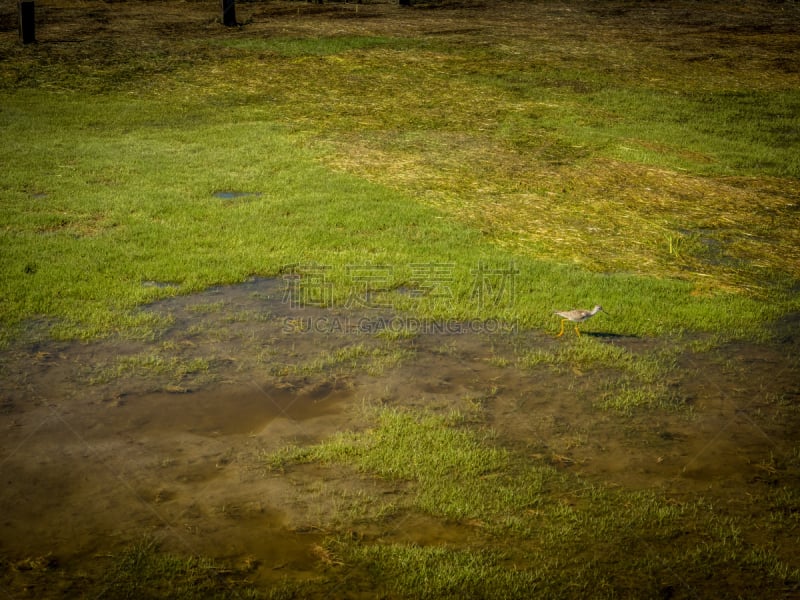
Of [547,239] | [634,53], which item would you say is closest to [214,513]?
[547,239]

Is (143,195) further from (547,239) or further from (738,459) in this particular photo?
(738,459)

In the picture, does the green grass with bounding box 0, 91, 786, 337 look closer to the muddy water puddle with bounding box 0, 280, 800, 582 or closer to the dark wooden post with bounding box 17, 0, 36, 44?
the muddy water puddle with bounding box 0, 280, 800, 582

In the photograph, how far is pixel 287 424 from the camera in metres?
6.05

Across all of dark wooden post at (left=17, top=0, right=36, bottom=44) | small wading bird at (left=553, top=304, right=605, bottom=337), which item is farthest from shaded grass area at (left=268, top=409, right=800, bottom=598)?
dark wooden post at (left=17, top=0, right=36, bottom=44)

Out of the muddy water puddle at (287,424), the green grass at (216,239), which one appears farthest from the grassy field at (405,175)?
the muddy water puddle at (287,424)

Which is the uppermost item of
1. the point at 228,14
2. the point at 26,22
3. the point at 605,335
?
the point at 228,14

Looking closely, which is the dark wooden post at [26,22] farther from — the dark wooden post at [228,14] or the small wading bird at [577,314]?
Answer: the small wading bird at [577,314]

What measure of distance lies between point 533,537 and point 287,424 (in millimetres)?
2161

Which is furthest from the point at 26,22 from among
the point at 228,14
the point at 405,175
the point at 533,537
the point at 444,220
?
the point at 533,537

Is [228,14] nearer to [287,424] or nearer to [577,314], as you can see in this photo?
[577,314]

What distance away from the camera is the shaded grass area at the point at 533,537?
453 centimetres

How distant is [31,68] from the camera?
1991 centimetres

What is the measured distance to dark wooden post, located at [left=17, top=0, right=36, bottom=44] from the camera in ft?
72.6

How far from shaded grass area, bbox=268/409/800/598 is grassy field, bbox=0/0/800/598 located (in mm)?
17
